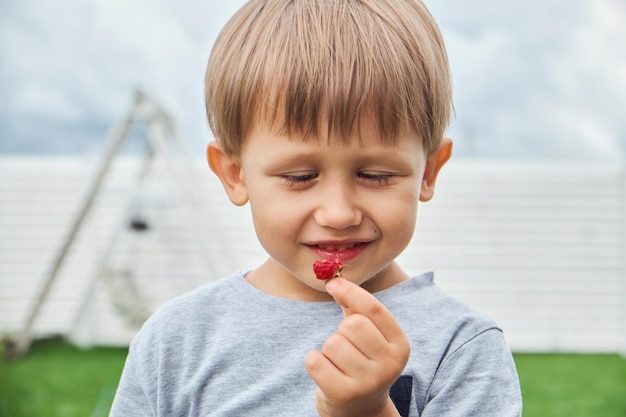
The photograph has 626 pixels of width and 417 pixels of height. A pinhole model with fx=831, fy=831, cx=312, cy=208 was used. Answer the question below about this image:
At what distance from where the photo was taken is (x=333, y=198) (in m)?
1.22

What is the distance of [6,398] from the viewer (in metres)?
4.65

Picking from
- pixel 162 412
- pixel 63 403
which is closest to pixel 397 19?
pixel 162 412

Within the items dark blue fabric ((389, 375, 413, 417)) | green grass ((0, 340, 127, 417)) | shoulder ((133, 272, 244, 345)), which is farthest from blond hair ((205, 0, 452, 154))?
green grass ((0, 340, 127, 417))

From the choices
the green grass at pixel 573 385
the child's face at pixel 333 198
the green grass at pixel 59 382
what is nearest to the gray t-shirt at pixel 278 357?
the child's face at pixel 333 198

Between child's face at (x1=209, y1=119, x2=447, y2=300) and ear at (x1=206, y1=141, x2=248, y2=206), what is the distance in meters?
0.08

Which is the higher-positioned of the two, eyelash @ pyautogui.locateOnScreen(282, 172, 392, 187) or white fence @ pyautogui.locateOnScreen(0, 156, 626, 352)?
eyelash @ pyautogui.locateOnScreen(282, 172, 392, 187)

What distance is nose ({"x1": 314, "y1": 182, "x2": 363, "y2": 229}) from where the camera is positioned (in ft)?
3.97

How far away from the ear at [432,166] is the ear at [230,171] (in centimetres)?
31

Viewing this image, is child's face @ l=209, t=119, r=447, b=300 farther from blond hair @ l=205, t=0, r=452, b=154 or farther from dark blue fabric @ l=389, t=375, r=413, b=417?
dark blue fabric @ l=389, t=375, r=413, b=417

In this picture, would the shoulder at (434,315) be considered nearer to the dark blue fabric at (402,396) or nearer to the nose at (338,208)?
the dark blue fabric at (402,396)

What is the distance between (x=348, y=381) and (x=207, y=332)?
16.1 inches

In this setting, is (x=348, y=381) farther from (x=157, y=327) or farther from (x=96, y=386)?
(x=96, y=386)

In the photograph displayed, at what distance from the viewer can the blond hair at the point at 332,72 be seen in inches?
48.6

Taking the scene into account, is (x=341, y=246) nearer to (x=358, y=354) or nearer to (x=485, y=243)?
(x=358, y=354)
